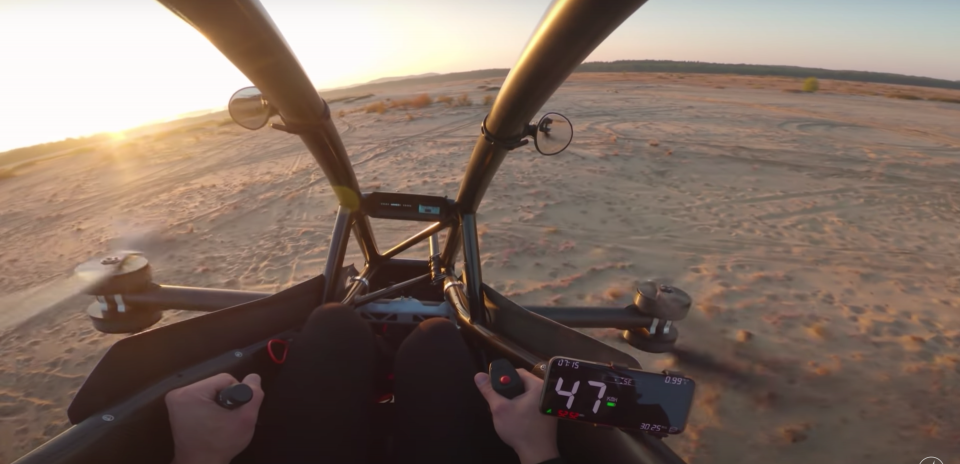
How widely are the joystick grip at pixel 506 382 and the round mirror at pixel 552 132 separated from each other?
1.05m

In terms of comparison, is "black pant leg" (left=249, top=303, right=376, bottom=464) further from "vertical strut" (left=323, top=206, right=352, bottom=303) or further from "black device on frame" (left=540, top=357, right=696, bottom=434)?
"black device on frame" (left=540, top=357, right=696, bottom=434)

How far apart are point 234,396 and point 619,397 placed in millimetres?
1042

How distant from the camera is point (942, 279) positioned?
497 centimetres

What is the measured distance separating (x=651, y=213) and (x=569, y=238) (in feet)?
5.92

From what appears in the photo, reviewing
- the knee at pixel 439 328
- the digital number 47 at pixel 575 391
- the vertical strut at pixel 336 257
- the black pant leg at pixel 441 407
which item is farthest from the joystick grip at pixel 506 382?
the vertical strut at pixel 336 257

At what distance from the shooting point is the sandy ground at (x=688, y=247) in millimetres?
3141

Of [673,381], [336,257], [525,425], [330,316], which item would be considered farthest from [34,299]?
[673,381]

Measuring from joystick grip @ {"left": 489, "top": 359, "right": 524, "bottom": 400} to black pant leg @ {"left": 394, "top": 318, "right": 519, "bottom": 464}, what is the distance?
1.00ft

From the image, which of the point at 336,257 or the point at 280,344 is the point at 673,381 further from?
the point at 336,257

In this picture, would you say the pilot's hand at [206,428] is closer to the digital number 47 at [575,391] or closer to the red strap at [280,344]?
the red strap at [280,344]

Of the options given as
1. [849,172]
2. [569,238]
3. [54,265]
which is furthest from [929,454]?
[54,265]

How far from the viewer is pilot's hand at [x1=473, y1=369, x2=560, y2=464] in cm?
116

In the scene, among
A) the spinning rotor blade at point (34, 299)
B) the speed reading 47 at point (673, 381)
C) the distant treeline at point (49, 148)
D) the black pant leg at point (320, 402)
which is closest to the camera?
the speed reading 47 at point (673, 381)

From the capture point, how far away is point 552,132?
193 cm
